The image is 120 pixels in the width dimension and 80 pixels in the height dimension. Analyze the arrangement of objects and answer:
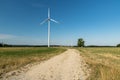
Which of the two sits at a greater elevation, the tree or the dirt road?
the tree

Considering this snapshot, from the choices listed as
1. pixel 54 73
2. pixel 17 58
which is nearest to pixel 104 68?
pixel 54 73

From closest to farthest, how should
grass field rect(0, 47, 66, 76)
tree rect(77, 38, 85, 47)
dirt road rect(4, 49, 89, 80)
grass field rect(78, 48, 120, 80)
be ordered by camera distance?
grass field rect(78, 48, 120, 80) < dirt road rect(4, 49, 89, 80) < grass field rect(0, 47, 66, 76) < tree rect(77, 38, 85, 47)

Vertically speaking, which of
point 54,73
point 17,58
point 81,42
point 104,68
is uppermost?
point 81,42

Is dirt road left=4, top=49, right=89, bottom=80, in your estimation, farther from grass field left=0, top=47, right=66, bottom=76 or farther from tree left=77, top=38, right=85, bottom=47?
tree left=77, top=38, right=85, bottom=47

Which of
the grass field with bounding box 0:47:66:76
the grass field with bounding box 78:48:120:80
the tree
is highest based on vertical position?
the tree

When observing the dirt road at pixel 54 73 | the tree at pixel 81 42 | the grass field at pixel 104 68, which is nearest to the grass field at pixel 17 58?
the dirt road at pixel 54 73

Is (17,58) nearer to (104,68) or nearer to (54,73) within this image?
(54,73)

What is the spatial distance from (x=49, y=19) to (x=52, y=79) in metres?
63.4

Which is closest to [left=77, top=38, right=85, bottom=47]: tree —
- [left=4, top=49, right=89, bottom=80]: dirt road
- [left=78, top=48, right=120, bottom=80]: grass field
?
[left=78, top=48, right=120, bottom=80]: grass field

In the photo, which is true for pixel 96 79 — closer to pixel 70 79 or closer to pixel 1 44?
pixel 70 79

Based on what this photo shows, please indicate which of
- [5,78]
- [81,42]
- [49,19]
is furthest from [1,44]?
[5,78]

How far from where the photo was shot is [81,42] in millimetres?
163500

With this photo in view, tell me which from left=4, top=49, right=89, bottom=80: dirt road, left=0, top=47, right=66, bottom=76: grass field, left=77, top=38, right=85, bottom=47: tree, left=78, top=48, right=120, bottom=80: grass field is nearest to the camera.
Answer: left=78, top=48, right=120, bottom=80: grass field

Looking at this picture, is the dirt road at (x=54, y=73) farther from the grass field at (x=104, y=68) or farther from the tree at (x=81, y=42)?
the tree at (x=81, y=42)
